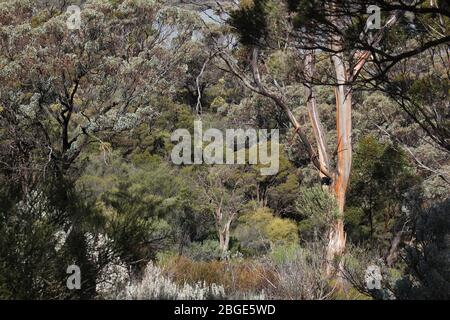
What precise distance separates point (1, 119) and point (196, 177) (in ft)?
31.6

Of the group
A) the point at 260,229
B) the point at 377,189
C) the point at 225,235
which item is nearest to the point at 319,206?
the point at 377,189

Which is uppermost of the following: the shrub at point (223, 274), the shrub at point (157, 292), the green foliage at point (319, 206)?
the green foliage at point (319, 206)

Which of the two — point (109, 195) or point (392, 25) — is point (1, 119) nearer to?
point (109, 195)

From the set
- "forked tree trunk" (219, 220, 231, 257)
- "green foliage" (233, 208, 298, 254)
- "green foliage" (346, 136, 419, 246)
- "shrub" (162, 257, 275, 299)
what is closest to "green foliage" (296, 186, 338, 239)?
"shrub" (162, 257, 275, 299)

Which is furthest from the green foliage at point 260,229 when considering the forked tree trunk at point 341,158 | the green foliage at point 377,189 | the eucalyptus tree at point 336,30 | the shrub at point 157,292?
the shrub at point 157,292

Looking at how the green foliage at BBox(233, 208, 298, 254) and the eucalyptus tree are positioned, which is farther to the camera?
the green foliage at BBox(233, 208, 298, 254)

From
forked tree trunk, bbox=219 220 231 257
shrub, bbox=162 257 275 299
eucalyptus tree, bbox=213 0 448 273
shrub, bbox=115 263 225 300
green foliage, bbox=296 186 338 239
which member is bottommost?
forked tree trunk, bbox=219 220 231 257

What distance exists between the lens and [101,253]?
5254 millimetres

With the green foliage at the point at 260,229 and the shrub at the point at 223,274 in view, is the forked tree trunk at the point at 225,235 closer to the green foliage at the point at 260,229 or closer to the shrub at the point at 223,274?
the green foliage at the point at 260,229

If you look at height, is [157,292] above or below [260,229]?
above

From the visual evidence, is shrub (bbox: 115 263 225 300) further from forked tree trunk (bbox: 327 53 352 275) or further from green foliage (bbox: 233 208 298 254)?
green foliage (bbox: 233 208 298 254)

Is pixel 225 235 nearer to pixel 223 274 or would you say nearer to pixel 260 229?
pixel 260 229

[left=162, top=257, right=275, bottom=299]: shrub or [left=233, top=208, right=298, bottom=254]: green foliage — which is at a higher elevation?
[left=162, top=257, right=275, bottom=299]: shrub
